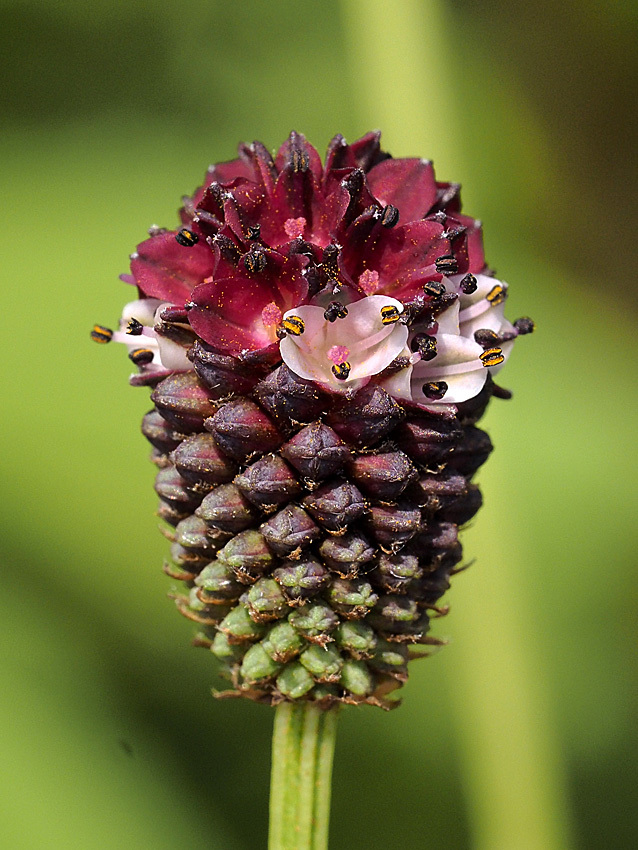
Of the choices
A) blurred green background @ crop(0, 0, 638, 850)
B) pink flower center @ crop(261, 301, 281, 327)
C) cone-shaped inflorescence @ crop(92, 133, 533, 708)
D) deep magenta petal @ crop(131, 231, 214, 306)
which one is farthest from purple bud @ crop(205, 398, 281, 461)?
blurred green background @ crop(0, 0, 638, 850)

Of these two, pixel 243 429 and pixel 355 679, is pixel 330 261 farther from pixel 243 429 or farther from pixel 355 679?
pixel 355 679

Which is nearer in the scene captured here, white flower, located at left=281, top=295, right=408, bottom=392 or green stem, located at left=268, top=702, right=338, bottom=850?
white flower, located at left=281, top=295, right=408, bottom=392

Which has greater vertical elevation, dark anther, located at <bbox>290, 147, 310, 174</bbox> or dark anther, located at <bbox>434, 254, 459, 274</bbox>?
dark anther, located at <bbox>290, 147, 310, 174</bbox>

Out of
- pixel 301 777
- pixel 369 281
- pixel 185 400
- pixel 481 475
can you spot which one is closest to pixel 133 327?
pixel 185 400

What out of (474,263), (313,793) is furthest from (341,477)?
(313,793)

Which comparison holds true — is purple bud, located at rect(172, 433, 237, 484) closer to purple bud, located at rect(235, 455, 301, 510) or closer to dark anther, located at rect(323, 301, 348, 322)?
purple bud, located at rect(235, 455, 301, 510)

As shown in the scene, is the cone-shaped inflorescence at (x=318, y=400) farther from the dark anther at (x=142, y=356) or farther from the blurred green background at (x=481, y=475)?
the blurred green background at (x=481, y=475)
